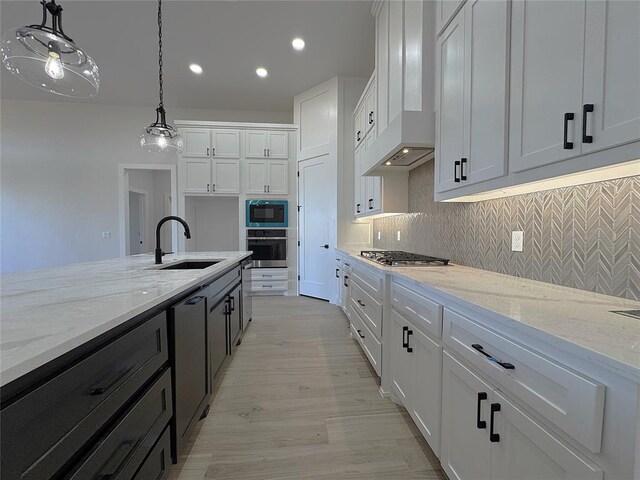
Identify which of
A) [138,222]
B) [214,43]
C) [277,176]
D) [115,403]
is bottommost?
[115,403]

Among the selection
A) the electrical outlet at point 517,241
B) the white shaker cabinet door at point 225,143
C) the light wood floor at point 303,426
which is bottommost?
the light wood floor at point 303,426

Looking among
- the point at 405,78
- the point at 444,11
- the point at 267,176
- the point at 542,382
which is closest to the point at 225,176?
the point at 267,176

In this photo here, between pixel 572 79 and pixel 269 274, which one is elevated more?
pixel 572 79

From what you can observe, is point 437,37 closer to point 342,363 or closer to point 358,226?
point 342,363

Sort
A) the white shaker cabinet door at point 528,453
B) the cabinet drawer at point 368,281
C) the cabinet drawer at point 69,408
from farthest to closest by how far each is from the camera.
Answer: the cabinet drawer at point 368,281
the white shaker cabinet door at point 528,453
the cabinet drawer at point 69,408

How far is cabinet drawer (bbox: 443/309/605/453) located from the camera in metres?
0.62

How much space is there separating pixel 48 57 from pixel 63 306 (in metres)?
1.70

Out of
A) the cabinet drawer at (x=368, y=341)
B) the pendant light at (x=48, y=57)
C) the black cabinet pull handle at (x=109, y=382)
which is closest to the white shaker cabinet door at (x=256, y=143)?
the pendant light at (x=48, y=57)

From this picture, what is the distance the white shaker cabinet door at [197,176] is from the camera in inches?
195

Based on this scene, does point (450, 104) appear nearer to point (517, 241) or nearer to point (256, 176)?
point (517, 241)

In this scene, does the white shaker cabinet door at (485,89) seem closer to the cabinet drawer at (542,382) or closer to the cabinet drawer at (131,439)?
the cabinet drawer at (542,382)

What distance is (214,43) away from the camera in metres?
3.71

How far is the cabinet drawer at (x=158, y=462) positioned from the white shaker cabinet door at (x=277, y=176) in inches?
167

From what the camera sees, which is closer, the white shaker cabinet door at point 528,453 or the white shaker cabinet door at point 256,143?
the white shaker cabinet door at point 528,453
